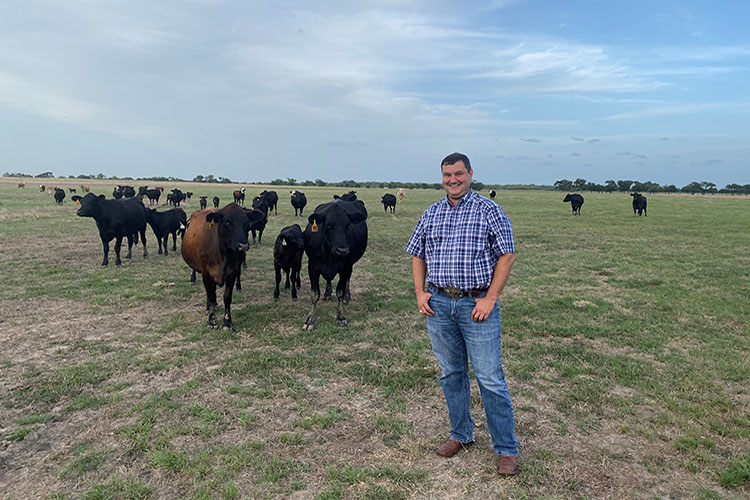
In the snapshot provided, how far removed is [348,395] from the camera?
15.9ft

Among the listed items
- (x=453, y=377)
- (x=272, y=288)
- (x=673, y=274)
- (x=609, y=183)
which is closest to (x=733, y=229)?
(x=673, y=274)

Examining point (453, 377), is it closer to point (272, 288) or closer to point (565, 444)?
point (565, 444)

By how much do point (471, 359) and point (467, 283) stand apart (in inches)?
23.3

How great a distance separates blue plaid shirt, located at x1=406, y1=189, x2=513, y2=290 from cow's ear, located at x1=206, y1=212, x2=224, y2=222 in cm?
441

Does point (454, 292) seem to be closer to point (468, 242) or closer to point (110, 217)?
point (468, 242)

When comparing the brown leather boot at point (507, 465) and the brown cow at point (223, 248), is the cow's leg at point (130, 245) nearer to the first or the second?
the brown cow at point (223, 248)

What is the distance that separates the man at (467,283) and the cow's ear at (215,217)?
4.19 metres

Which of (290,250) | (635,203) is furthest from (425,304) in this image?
(635,203)

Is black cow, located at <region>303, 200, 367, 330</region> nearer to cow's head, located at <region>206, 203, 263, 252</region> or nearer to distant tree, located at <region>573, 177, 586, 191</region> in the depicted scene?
cow's head, located at <region>206, 203, 263, 252</region>

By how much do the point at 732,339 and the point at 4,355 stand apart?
34.3ft

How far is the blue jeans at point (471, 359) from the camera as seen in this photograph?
130 inches

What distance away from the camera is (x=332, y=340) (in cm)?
651

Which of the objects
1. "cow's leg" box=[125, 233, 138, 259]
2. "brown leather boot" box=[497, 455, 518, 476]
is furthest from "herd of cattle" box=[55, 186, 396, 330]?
"cow's leg" box=[125, 233, 138, 259]

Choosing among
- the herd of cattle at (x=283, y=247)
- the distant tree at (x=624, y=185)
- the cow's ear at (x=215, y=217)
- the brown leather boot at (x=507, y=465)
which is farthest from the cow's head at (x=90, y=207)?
the distant tree at (x=624, y=185)
